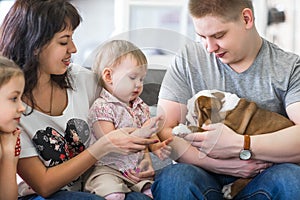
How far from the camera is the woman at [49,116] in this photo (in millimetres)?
1511

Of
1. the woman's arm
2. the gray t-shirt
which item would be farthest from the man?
the woman's arm

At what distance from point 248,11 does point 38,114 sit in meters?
0.69

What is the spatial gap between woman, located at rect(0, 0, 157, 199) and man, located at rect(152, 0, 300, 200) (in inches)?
6.6

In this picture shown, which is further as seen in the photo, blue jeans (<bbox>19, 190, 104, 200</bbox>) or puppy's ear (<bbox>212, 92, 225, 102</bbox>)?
puppy's ear (<bbox>212, 92, 225, 102</bbox>)

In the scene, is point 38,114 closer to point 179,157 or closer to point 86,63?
point 86,63

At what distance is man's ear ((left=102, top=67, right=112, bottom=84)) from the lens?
161cm

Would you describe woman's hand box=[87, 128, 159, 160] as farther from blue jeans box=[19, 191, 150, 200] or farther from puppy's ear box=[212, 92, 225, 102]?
puppy's ear box=[212, 92, 225, 102]

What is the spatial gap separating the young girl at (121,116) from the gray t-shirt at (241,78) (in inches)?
5.9

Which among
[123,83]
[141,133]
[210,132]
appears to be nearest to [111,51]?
[123,83]

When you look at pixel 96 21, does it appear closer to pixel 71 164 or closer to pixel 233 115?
pixel 233 115

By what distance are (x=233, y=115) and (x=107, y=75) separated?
393mm

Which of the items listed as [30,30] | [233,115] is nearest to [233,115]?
[233,115]

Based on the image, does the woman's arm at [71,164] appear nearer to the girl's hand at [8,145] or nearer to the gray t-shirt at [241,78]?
the girl's hand at [8,145]

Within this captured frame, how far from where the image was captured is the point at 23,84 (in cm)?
147
